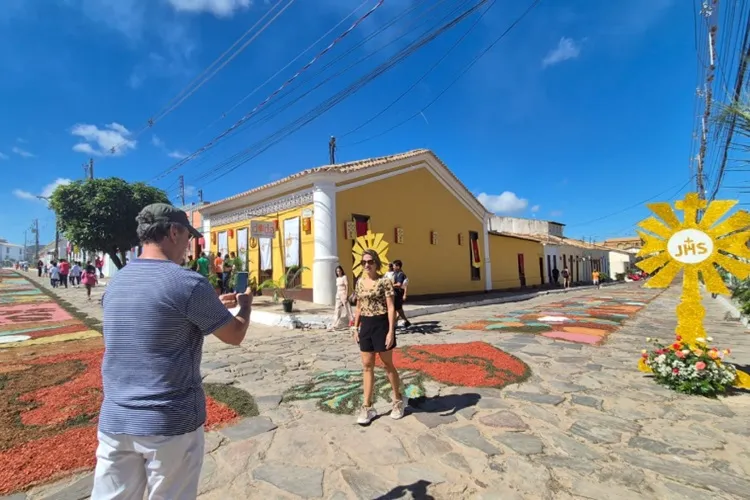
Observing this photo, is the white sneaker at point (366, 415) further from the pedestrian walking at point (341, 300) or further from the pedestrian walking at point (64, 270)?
the pedestrian walking at point (64, 270)

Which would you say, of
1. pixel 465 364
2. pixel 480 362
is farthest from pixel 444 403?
pixel 480 362

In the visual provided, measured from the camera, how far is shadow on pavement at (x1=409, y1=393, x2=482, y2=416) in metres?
4.00

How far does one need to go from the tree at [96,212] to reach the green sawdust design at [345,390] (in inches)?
579

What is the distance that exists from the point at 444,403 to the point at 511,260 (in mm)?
22185

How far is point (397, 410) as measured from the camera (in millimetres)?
3818

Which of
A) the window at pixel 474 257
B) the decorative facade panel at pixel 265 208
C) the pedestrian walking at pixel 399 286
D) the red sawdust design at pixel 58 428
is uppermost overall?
the decorative facade panel at pixel 265 208

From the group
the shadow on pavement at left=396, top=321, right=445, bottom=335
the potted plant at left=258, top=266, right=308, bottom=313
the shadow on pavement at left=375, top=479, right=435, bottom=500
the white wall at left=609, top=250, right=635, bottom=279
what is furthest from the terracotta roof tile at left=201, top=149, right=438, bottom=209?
the white wall at left=609, top=250, right=635, bottom=279

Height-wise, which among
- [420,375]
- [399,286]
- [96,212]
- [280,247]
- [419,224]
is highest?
[96,212]

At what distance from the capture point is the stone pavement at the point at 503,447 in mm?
2637

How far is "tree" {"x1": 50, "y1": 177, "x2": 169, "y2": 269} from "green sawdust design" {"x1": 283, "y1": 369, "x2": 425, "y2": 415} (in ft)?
48.2

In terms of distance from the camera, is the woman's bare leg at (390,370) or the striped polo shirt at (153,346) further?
the woman's bare leg at (390,370)

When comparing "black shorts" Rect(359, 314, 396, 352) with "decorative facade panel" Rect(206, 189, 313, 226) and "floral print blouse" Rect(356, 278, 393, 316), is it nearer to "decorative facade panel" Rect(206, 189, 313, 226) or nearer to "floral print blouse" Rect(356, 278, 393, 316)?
"floral print blouse" Rect(356, 278, 393, 316)

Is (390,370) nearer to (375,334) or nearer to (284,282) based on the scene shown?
(375,334)

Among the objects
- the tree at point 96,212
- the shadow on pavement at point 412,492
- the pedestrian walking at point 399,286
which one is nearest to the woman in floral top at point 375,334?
the shadow on pavement at point 412,492
